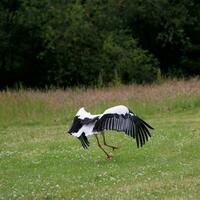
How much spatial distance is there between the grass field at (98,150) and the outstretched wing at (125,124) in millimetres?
593

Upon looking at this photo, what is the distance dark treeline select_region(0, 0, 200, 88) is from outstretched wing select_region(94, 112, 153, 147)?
68.9 ft

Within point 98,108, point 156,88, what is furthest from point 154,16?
point 98,108

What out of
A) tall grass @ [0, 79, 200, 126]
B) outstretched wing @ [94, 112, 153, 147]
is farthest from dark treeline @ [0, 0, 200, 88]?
outstretched wing @ [94, 112, 153, 147]

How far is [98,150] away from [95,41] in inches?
854

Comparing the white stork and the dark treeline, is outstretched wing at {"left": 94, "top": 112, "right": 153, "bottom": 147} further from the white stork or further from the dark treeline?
the dark treeline

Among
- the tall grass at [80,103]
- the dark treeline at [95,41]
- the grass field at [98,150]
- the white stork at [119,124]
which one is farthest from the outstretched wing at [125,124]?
the dark treeline at [95,41]

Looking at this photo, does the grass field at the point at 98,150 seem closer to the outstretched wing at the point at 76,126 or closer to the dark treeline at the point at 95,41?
the outstretched wing at the point at 76,126

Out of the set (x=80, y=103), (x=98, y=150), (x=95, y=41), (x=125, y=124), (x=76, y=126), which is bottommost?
(x=80, y=103)

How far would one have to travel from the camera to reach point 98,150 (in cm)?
1397

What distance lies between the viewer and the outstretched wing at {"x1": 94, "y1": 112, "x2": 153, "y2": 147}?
11406mm

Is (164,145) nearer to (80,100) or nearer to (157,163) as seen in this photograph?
(157,163)

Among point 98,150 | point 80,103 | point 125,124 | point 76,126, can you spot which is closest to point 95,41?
point 80,103

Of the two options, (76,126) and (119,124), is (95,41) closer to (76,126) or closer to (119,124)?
(76,126)

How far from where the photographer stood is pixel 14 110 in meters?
22.4
